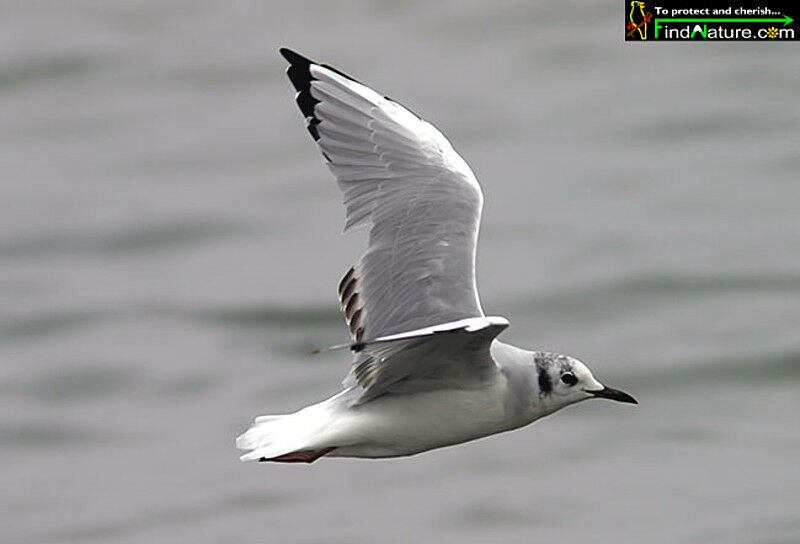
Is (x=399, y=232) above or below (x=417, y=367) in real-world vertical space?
above

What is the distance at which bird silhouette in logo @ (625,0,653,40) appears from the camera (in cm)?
1470

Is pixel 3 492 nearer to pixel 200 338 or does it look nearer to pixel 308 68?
pixel 200 338

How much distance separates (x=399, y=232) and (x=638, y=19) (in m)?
7.78

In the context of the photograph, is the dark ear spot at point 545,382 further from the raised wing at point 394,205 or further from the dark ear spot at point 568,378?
the raised wing at point 394,205

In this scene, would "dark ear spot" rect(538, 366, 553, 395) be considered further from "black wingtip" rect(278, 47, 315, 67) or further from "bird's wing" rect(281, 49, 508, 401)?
"black wingtip" rect(278, 47, 315, 67)

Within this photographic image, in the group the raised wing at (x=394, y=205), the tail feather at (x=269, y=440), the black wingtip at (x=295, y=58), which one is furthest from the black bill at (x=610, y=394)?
the black wingtip at (x=295, y=58)

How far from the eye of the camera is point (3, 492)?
12914mm

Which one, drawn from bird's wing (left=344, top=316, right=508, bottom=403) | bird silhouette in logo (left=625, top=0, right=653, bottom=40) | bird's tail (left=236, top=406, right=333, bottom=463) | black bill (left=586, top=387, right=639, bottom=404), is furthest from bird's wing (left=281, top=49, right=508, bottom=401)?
bird silhouette in logo (left=625, top=0, right=653, bottom=40)

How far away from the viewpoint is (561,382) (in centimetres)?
796

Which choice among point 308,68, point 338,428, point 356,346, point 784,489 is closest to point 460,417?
point 338,428

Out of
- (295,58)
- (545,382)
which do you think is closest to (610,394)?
(545,382)

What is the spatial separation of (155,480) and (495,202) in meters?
4.35

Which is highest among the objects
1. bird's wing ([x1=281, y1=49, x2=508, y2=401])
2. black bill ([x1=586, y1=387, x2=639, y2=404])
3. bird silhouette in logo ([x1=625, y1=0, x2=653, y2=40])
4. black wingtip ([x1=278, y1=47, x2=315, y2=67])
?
bird silhouette in logo ([x1=625, y1=0, x2=653, y2=40])

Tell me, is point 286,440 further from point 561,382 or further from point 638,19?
point 638,19
